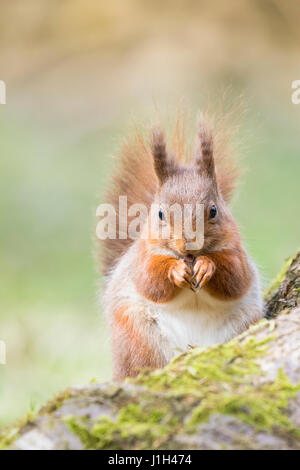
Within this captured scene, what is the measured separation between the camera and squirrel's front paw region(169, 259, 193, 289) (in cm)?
168

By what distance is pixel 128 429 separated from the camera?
0.99 meters

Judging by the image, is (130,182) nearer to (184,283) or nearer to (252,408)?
(184,283)

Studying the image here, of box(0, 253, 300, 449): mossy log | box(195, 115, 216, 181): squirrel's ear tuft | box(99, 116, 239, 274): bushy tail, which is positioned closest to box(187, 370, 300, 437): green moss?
box(0, 253, 300, 449): mossy log

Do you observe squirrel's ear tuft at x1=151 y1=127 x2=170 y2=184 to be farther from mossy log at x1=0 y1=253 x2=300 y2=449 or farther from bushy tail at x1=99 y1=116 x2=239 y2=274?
mossy log at x1=0 y1=253 x2=300 y2=449

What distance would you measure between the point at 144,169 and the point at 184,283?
53 cm

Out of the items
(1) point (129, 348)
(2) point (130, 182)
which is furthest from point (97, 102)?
(1) point (129, 348)

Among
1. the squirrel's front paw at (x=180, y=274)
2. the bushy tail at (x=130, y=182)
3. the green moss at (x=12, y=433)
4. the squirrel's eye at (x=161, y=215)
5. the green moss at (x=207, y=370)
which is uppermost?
the bushy tail at (x=130, y=182)

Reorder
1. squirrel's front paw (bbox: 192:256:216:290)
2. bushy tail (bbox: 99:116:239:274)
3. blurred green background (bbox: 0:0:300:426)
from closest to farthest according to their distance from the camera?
1. squirrel's front paw (bbox: 192:256:216:290)
2. bushy tail (bbox: 99:116:239:274)
3. blurred green background (bbox: 0:0:300:426)

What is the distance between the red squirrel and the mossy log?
550mm

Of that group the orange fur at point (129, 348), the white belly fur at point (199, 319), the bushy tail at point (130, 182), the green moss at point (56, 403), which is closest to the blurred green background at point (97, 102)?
the bushy tail at point (130, 182)

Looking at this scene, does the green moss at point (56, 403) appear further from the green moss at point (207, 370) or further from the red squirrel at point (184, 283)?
the red squirrel at point (184, 283)

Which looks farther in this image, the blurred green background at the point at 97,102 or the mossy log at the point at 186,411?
the blurred green background at the point at 97,102

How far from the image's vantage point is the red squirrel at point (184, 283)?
5.67ft
